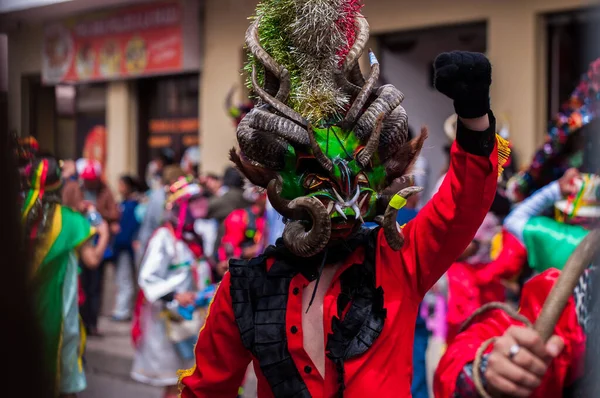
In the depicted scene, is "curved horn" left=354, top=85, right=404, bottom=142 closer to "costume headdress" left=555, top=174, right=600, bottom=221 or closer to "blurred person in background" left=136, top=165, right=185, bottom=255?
"costume headdress" left=555, top=174, right=600, bottom=221

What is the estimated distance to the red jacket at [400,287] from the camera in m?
2.06

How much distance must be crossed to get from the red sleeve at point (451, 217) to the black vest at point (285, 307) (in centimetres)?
14

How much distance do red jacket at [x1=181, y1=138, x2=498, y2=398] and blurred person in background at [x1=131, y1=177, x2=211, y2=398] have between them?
2.95m

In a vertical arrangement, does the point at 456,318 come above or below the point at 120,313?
above

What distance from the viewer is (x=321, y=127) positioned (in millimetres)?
2324

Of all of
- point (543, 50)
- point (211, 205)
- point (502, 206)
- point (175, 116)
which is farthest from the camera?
point (175, 116)

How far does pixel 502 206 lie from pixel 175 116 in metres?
9.43

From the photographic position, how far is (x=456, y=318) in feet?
15.6

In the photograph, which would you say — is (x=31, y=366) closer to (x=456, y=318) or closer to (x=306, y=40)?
(x=306, y=40)

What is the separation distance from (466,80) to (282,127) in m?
0.59

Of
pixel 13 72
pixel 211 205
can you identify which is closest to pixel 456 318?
pixel 211 205

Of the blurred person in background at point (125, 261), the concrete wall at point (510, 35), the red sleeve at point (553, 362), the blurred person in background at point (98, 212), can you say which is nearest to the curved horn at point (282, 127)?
the red sleeve at point (553, 362)

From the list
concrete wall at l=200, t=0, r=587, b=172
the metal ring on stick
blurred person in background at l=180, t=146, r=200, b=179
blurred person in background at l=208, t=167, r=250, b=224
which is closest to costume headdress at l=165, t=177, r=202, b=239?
blurred person in background at l=208, t=167, r=250, b=224

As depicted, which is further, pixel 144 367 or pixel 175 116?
pixel 175 116
